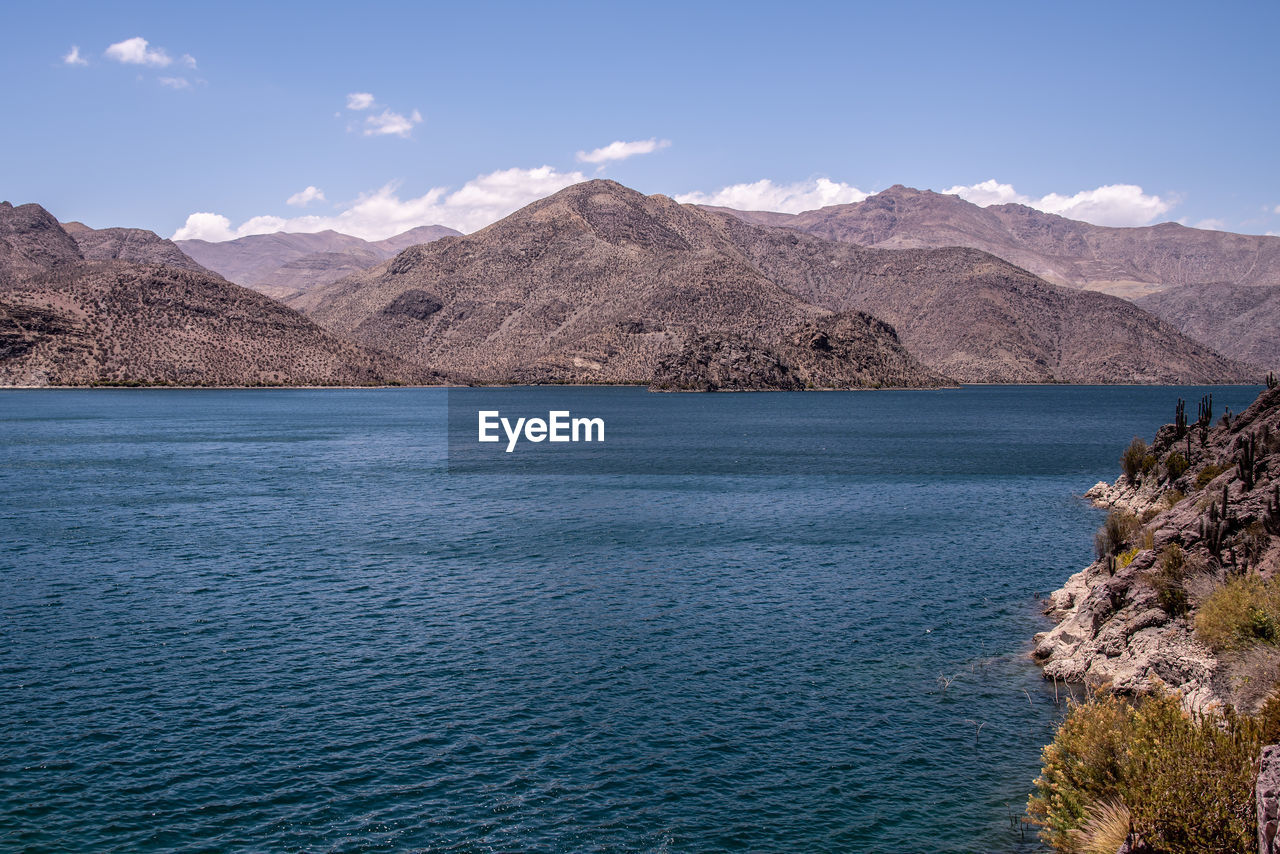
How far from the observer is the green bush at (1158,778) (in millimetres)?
12016

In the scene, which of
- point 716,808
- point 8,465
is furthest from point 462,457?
point 716,808

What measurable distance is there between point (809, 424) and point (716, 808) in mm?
113435

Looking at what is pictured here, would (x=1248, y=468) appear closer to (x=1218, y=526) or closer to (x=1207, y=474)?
(x=1218, y=526)

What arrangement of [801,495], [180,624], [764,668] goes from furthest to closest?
[801,495], [180,624], [764,668]

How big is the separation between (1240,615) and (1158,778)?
1029 cm

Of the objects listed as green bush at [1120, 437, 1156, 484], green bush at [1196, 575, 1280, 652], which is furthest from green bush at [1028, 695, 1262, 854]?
green bush at [1120, 437, 1156, 484]

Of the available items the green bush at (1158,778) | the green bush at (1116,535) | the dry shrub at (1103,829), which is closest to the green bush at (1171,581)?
the green bush at (1116,535)

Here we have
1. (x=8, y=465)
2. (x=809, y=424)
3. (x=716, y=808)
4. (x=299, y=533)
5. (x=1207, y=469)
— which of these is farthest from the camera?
(x=809, y=424)

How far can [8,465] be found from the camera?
241 ft

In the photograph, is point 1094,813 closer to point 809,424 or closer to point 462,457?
point 462,457

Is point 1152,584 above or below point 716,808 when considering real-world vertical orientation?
above

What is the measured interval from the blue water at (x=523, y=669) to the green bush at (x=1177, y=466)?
17.5 feet

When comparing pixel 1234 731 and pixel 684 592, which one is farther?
pixel 684 592

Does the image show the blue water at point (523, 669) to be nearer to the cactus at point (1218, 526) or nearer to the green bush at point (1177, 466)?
the green bush at point (1177, 466)
